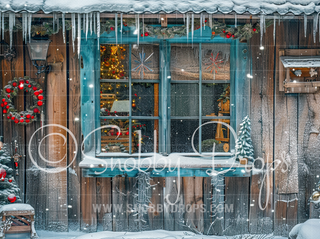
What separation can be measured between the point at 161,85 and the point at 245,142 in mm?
1463

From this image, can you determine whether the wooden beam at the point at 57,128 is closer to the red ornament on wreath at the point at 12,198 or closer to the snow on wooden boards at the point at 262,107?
the red ornament on wreath at the point at 12,198

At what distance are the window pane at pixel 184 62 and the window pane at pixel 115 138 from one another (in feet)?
3.43

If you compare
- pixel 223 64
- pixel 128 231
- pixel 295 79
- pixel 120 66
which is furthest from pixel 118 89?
pixel 295 79

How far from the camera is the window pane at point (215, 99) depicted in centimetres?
465

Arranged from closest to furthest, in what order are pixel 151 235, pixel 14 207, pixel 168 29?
pixel 14 207, pixel 168 29, pixel 151 235

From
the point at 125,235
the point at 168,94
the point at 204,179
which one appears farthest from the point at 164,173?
the point at 168,94

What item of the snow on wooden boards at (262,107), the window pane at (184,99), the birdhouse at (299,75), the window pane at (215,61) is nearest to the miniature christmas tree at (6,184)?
the window pane at (184,99)

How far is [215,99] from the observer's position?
15.3 ft

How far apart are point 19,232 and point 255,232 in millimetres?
3393

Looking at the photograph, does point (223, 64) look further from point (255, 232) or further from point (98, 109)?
point (255, 232)

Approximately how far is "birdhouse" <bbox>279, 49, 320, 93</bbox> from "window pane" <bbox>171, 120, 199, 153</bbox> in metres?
1.41

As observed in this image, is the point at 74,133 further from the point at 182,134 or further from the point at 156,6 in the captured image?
the point at 156,6

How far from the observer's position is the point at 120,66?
459cm

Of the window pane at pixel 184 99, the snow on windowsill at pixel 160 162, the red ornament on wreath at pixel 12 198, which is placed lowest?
the red ornament on wreath at pixel 12 198
